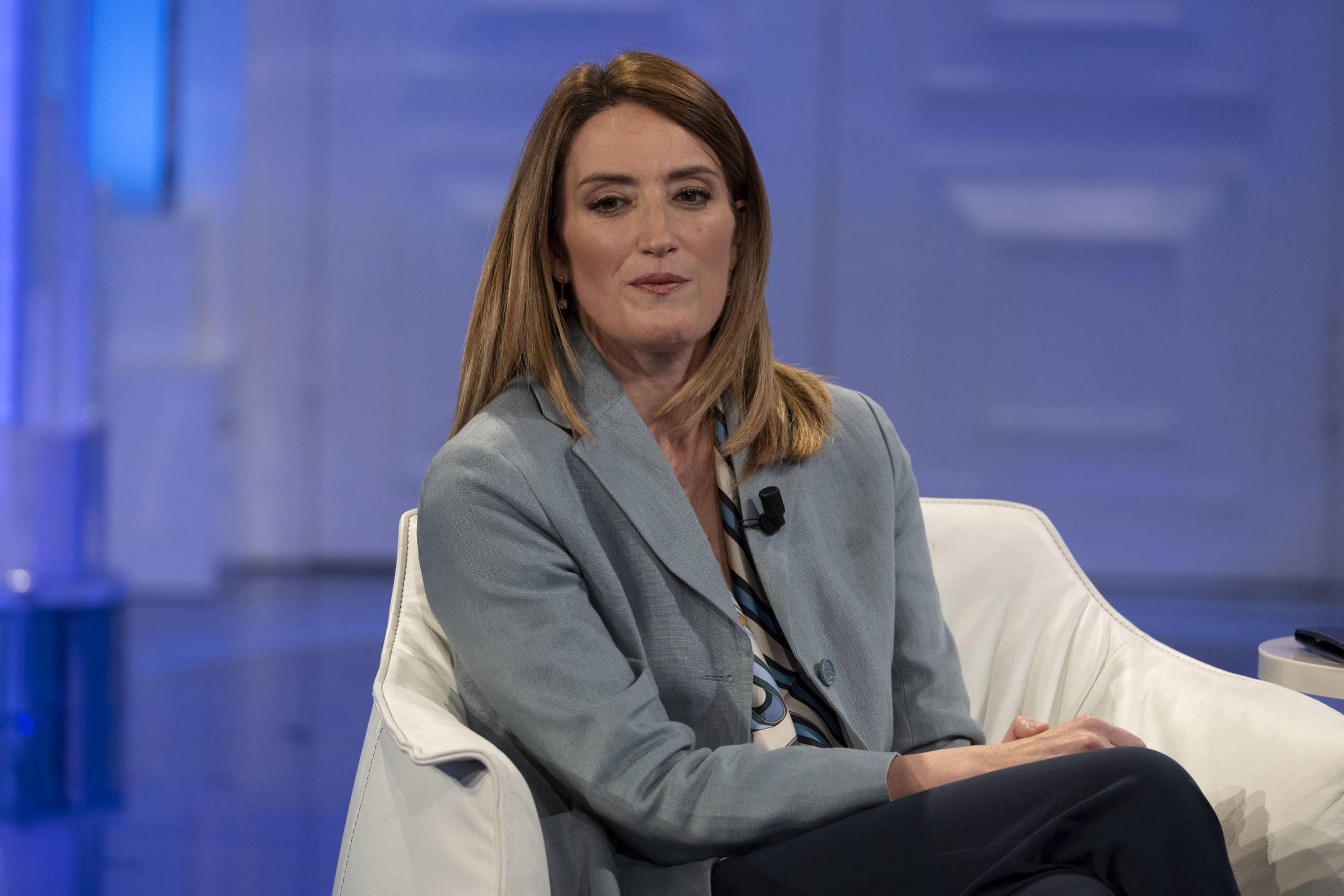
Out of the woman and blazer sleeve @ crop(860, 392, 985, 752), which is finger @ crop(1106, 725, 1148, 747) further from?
blazer sleeve @ crop(860, 392, 985, 752)

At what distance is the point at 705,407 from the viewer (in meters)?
1.64

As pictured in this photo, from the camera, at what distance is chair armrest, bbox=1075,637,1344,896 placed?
1.39 m

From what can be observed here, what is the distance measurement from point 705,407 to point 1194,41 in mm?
3969

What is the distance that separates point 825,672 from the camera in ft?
5.01

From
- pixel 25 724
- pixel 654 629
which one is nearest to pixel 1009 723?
pixel 654 629

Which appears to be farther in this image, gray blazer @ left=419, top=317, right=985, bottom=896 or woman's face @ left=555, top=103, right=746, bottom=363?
woman's face @ left=555, top=103, right=746, bottom=363

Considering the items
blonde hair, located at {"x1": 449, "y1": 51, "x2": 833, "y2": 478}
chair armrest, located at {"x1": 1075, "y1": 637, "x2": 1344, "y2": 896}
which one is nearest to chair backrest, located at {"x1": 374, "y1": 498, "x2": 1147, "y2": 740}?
chair armrest, located at {"x1": 1075, "y1": 637, "x2": 1344, "y2": 896}

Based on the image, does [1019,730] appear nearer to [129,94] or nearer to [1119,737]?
[1119,737]

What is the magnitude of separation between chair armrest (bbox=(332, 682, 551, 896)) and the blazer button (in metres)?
0.42

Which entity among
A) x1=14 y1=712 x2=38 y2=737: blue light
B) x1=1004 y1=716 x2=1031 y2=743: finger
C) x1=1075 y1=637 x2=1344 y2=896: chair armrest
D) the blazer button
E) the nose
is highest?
the nose

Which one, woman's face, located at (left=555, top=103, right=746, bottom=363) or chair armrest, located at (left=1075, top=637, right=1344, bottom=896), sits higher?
woman's face, located at (left=555, top=103, right=746, bottom=363)

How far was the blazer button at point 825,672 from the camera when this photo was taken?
1527 mm

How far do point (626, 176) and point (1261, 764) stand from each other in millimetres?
962

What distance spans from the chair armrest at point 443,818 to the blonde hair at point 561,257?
40 cm
